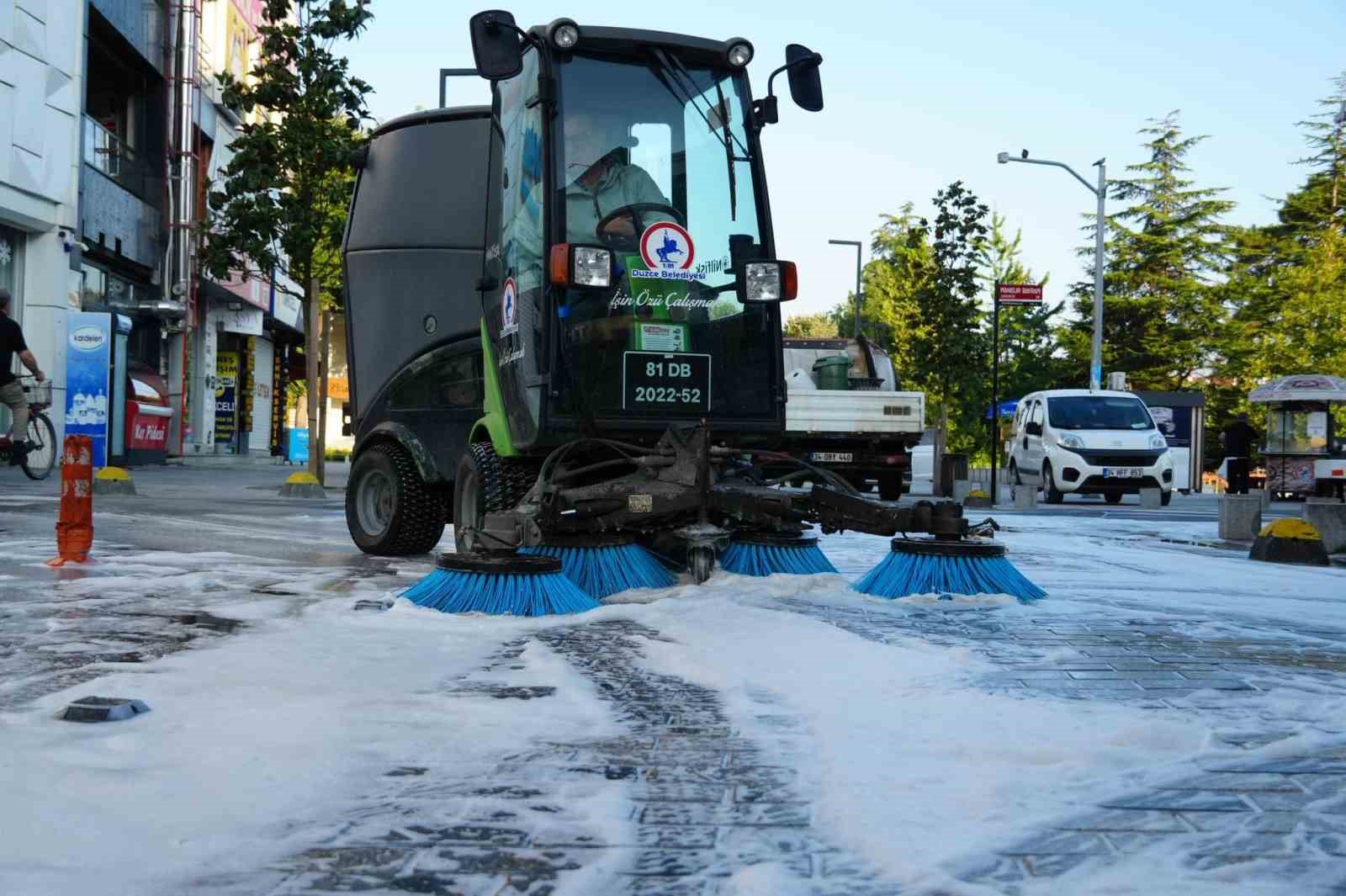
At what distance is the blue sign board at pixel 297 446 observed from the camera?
137ft

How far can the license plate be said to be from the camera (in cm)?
682

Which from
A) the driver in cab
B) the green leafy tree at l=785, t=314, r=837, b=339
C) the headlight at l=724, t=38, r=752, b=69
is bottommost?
the driver in cab

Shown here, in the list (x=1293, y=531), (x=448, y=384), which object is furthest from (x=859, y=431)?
(x=448, y=384)

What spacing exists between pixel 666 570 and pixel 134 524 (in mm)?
5520

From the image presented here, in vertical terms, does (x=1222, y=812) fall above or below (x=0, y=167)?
below

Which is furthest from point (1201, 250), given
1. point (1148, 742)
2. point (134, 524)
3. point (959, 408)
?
point (1148, 742)

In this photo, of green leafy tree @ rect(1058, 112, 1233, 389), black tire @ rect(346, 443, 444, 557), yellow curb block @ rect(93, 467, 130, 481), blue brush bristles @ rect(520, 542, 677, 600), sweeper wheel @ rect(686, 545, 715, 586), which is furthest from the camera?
green leafy tree @ rect(1058, 112, 1233, 389)

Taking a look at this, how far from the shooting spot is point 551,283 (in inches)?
263

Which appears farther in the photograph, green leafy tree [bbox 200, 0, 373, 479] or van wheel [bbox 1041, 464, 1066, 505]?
van wheel [bbox 1041, 464, 1066, 505]

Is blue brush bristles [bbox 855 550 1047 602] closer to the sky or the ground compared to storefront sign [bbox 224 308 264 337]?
closer to the ground

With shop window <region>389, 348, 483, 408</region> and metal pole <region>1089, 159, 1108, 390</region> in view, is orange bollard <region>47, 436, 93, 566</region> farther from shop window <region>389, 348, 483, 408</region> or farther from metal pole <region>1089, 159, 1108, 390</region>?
metal pole <region>1089, 159, 1108, 390</region>

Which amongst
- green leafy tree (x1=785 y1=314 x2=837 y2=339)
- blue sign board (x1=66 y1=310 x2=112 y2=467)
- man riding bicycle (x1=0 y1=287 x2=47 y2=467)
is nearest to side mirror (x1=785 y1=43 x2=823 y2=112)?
man riding bicycle (x1=0 y1=287 x2=47 y2=467)

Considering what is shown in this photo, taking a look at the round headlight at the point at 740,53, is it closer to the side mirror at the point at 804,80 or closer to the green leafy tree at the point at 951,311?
the side mirror at the point at 804,80

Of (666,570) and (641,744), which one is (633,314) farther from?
(641,744)
